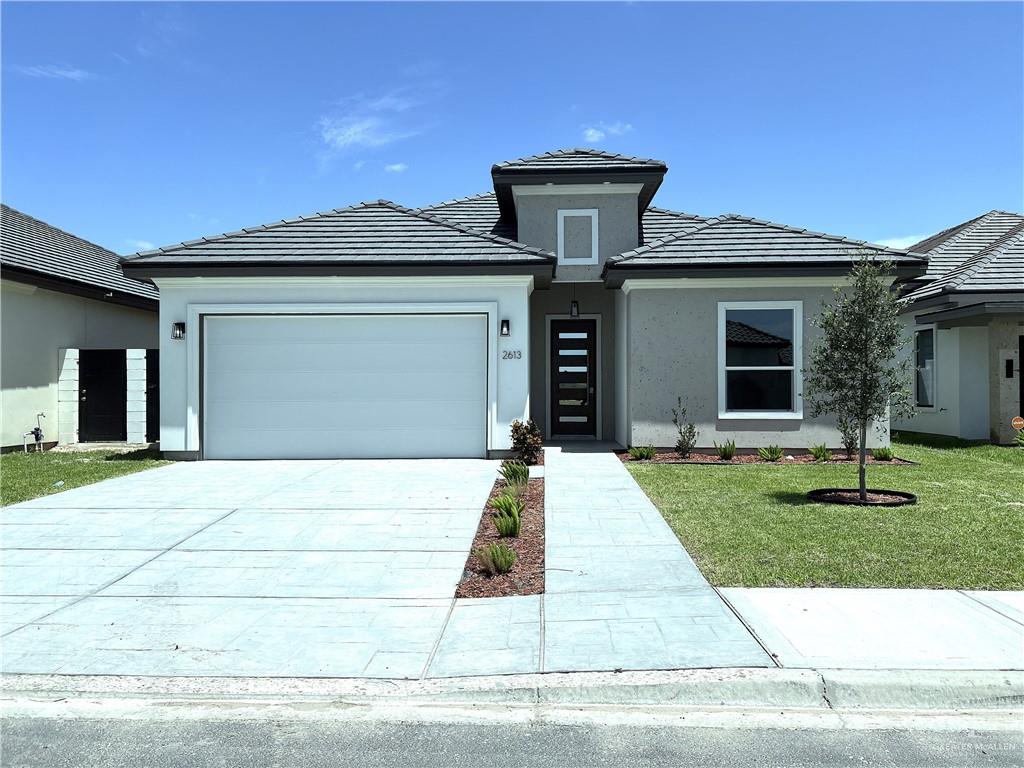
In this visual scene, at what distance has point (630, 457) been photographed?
1248 cm

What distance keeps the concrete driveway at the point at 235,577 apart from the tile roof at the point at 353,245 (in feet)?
14.2

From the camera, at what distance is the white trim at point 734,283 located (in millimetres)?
12578

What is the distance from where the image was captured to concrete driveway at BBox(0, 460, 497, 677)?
13.9ft

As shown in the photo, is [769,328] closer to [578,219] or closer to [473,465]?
[578,219]

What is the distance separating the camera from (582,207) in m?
14.9

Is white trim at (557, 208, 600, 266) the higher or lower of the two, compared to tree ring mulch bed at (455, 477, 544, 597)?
higher

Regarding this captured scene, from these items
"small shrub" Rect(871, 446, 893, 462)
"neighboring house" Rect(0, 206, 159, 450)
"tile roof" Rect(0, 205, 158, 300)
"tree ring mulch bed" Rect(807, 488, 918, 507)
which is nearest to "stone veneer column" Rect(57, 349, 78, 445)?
"neighboring house" Rect(0, 206, 159, 450)

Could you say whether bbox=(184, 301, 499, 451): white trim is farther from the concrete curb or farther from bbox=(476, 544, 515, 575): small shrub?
the concrete curb

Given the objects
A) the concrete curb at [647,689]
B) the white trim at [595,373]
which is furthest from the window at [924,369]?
the concrete curb at [647,689]

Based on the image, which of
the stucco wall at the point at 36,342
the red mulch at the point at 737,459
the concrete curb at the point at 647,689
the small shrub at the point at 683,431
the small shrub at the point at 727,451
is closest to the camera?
the concrete curb at the point at 647,689

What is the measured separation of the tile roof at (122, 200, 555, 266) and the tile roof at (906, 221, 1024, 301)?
904 cm

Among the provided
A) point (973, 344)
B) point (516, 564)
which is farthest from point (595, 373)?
point (516, 564)

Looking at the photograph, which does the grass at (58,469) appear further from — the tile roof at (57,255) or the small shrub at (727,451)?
the small shrub at (727,451)

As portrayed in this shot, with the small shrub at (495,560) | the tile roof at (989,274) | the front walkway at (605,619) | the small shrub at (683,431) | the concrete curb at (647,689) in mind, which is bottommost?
the concrete curb at (647,689)
